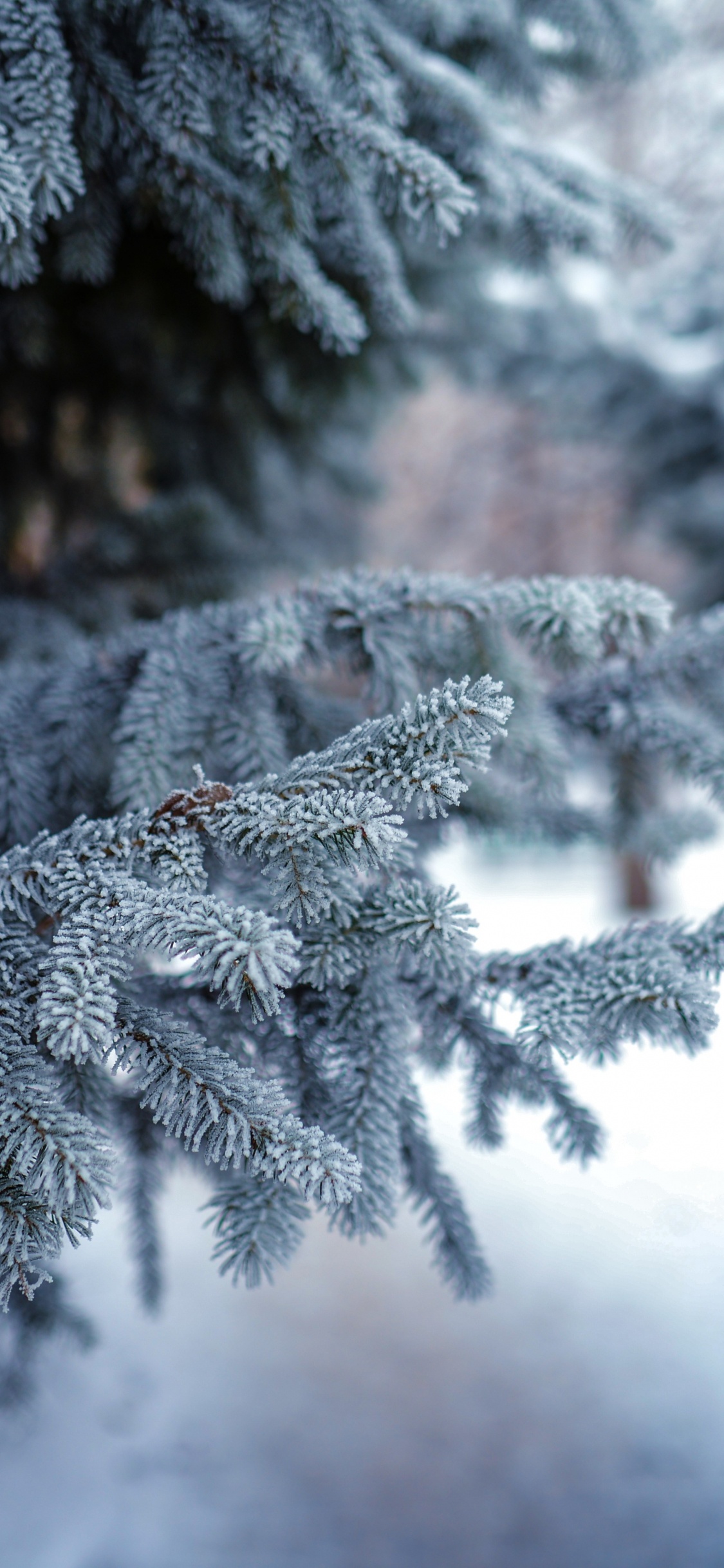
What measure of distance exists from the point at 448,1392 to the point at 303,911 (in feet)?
3.63

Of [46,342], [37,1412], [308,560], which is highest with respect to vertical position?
[308,560]

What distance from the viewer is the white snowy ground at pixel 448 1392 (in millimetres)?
808

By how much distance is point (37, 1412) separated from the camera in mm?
1251

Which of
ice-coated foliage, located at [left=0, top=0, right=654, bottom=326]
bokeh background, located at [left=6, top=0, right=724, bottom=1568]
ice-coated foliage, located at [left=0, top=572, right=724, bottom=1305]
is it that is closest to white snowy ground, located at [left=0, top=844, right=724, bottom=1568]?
bokeh background, located at [left=6, top=0, right=724, bottom=1568]

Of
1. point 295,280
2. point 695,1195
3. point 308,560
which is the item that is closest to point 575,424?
point 308,560

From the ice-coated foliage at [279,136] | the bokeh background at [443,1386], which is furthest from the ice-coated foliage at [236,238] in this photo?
the bokeh background at [443,1386]

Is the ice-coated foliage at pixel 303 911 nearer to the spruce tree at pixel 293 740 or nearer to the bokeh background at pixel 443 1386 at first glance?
the spruce tree at pixel 293 740

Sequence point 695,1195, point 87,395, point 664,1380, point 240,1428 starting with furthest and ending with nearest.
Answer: point 87,395 < point 240,1428 < point 664,1380 < point 695,1195

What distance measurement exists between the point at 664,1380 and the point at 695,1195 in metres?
0.50

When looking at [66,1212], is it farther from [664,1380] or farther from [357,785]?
→ [664,1380]

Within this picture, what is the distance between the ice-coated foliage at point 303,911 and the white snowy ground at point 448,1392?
0.10m

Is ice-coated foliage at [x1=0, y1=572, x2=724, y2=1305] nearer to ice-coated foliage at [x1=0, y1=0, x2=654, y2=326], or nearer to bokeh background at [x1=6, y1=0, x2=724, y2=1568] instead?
bokeh background at [x1=6, y1=0, x2=724, y2=1568]

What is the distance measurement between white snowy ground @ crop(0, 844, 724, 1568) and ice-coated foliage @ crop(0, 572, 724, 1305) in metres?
0.10

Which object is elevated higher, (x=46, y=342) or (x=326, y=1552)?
(x=46, y=342)
